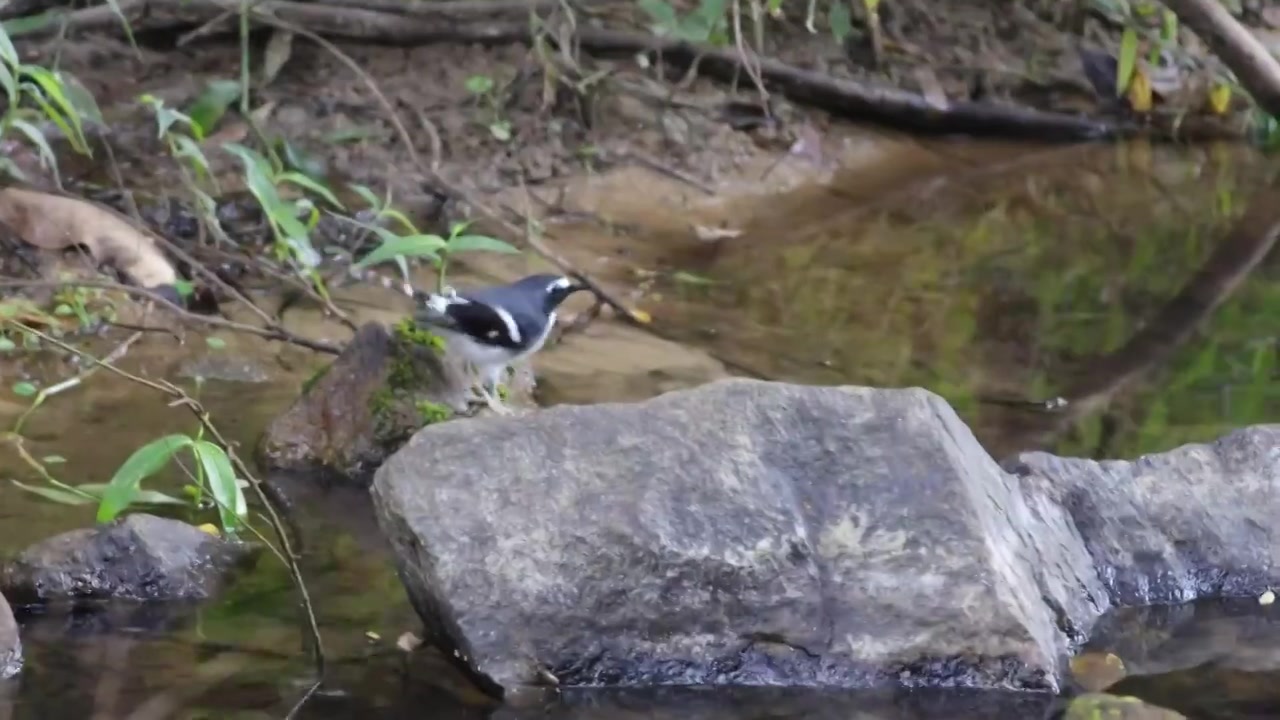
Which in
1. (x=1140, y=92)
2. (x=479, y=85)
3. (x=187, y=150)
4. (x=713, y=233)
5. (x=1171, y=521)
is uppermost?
(x=1171, y=521)

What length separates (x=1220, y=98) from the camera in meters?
10.8

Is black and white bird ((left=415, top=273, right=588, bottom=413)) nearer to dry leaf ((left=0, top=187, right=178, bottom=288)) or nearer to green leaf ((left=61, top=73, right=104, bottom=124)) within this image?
dry leaf ((left=0, top=187, right=178, bottom=288))

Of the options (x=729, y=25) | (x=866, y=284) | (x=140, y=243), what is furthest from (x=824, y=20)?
(x=140, y=243)

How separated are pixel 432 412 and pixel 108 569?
114cm

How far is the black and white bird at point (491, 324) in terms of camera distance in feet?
15.9

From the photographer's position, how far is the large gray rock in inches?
145

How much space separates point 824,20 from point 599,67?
204 cm

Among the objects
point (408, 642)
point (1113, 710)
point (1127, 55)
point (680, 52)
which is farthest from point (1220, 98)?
point (408, 642)

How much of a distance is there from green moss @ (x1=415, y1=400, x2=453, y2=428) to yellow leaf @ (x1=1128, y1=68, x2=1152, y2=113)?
7.08 metres

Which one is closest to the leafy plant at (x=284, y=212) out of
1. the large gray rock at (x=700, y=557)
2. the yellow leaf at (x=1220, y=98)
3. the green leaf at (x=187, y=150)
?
the green leaf at (x=187, y=150)

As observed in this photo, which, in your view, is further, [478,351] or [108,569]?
[478,351]

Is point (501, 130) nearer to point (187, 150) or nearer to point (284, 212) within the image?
point (187, 150)

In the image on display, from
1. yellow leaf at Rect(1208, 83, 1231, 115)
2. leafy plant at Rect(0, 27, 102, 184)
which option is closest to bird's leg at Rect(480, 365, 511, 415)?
leafy plant at Rect(0, 27, 102, 184)

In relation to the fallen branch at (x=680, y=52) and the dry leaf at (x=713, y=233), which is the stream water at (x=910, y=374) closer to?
the dry leaf at (x=713, y=233)
